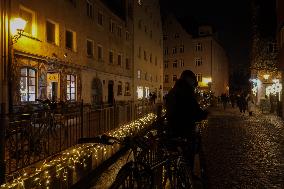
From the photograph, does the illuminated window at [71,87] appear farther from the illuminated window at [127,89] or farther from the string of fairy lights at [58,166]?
the string of fairy lights at [58,166]

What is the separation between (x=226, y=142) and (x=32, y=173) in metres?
8.01

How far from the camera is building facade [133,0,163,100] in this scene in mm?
41750

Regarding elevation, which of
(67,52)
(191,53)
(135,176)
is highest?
(191,53)

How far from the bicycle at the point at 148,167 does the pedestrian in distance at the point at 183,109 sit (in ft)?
2.70

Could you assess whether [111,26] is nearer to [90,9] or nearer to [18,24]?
[90,9]

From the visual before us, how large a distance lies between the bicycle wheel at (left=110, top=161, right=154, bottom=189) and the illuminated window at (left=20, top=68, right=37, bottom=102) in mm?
14770

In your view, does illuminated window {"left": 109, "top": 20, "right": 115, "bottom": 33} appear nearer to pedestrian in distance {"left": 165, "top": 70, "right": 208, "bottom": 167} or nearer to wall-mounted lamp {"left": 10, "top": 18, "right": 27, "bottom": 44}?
wall-mounted lamp {"left": 10, "top": 18, "right": 27, "bottom": 44}

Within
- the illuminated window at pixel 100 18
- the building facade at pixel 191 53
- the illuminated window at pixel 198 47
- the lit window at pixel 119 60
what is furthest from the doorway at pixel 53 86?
the illuminated window at pixel 198 47

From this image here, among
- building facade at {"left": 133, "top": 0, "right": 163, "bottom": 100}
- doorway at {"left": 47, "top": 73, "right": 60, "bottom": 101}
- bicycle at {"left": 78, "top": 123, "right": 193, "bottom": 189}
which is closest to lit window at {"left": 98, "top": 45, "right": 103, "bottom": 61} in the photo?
doorway at {"left": 47, "top": 73, "right": 60, "bottom": 101}

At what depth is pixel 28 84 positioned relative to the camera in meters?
18.5

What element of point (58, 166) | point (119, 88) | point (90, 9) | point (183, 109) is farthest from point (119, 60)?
point (183, 109)

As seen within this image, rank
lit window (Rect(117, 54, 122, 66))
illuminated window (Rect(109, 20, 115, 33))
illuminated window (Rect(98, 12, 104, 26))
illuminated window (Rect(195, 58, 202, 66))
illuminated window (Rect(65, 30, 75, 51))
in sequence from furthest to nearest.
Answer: illuminated window (Rect(195, 58, 202, 66)), lit window (Rect(117, 54, 122, 66)), illuminated window (Rect(109, 20, 115, 33)), illuminated window (Rect(98, 12, 104, 26)), illuminated window (Rect(65, 30, 75, 51))

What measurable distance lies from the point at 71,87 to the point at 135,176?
68.7 ft

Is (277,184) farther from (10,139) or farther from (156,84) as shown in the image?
(156,84)
